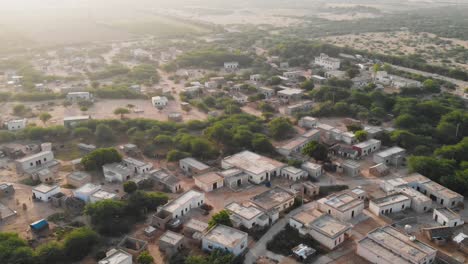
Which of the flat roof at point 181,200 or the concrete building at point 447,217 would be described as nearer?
the concrete building at point 447,217

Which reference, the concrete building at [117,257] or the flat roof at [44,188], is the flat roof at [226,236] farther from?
the flat roof at [44,188]

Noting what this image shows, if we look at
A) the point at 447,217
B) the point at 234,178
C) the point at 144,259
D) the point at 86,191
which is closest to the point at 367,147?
the point at 447,217

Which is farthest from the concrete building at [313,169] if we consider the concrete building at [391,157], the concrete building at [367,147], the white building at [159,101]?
the white building at [159,101]

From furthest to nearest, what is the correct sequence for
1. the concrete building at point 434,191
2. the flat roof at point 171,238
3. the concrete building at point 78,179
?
the concrete building at point 78,179
the concrete building at point 434,191
the flat roof at point 171,238

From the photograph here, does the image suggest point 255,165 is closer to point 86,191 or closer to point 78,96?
point 86,191

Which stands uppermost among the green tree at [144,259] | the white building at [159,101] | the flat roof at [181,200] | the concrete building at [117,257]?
the white building at [159,101]

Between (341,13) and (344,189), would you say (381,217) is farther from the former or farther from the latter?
(341,13)

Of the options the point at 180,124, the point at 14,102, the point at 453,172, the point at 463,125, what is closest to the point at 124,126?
the point at 180,124

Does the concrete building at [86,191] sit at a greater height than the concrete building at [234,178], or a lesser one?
greater
